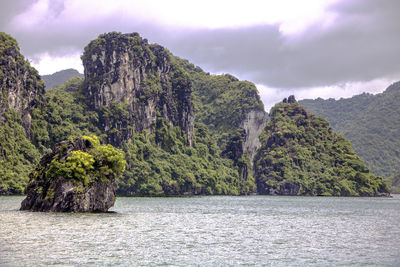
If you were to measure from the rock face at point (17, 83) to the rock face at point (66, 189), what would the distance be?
4142 inches

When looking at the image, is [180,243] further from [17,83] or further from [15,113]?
[17,83]

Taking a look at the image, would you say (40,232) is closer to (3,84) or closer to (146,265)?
(146,265)

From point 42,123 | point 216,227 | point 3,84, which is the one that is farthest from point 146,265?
point 42,123

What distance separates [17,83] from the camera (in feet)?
606

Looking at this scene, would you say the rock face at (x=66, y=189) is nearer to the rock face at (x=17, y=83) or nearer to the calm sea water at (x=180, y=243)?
the calm sea water at (x=180, y=243)

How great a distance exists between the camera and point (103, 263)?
3456 centimetres

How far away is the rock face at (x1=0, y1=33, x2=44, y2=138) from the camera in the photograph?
176 m

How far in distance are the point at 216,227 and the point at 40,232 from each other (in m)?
22.4

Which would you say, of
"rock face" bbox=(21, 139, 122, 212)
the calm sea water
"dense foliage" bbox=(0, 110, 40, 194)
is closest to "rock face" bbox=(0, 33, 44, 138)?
"dense foliage" bbox=(0, 110, 40, 194)

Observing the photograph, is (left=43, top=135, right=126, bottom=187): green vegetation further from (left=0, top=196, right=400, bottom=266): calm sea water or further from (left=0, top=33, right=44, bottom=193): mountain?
(left=0, top=33, right=44, bottom=193): mountain

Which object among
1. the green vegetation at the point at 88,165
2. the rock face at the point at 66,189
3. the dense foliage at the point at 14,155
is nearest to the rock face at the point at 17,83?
the dense foliage at the point at 14,155

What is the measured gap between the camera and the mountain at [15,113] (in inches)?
6211

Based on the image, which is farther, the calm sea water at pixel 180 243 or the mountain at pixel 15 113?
the mountain at pixel 15 113

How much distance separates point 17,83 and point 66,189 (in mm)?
127407
